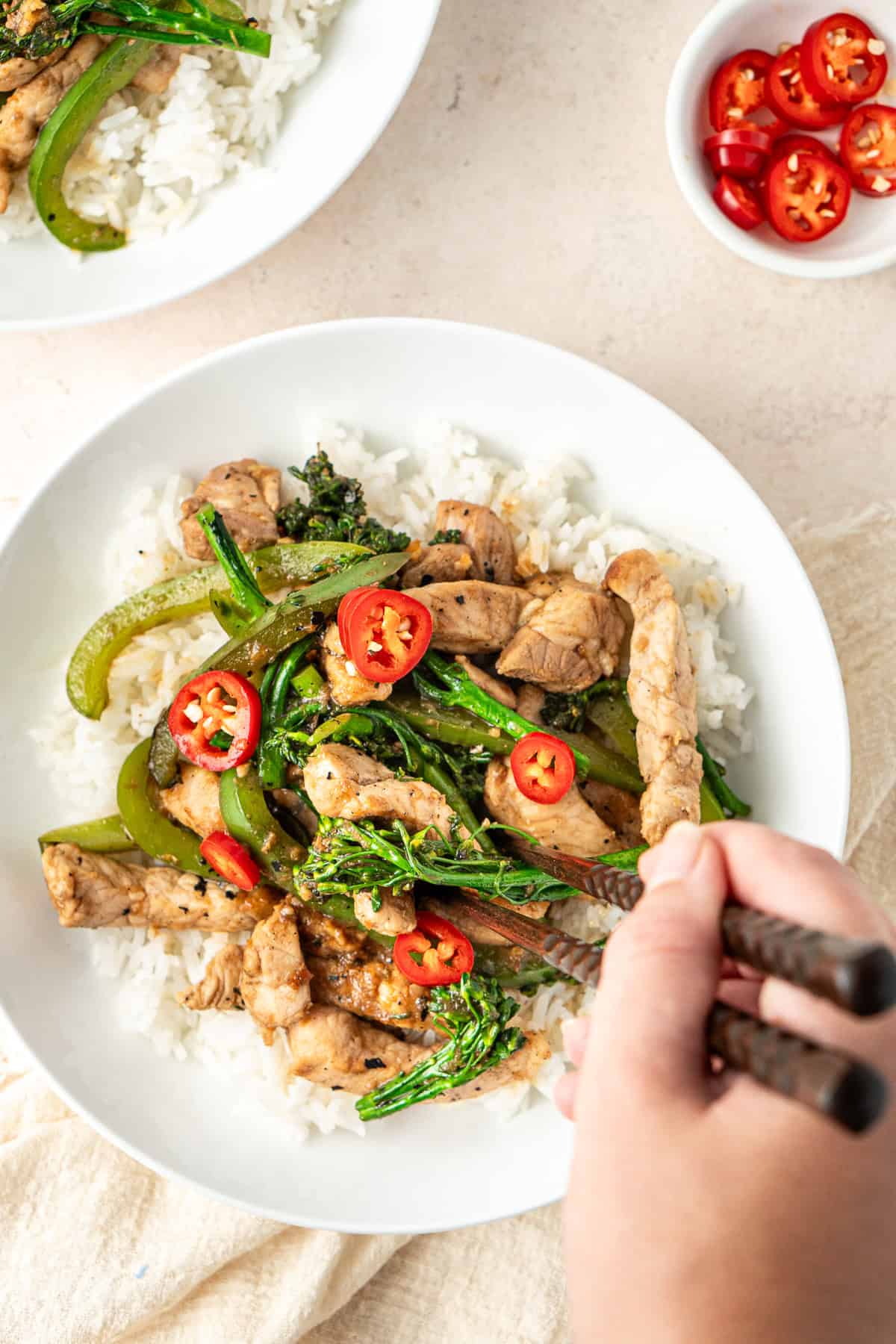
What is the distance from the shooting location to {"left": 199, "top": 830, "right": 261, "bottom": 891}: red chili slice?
11.7 feet

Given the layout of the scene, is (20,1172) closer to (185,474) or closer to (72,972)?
(72,972)

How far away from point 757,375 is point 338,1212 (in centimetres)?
329

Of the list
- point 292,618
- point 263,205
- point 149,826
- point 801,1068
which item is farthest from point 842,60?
point 801,1068

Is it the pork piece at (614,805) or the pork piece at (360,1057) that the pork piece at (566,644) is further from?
the pork piece at (360,1057)

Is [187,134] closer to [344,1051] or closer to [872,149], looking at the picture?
[872,149]

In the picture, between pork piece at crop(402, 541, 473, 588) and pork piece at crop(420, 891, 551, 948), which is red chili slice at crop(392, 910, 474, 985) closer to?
pork piece at crop(420, 891, 551, 948)

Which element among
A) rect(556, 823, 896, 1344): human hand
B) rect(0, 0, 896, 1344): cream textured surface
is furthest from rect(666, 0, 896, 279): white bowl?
rect(556, 823, 896, 1344): human hand

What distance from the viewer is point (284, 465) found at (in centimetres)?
401

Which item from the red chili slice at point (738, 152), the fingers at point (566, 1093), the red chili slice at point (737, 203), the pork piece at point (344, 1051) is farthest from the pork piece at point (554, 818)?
the red chili slice at point (738, 152)

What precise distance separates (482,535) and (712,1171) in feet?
7.83

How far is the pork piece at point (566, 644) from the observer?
343 centimetres

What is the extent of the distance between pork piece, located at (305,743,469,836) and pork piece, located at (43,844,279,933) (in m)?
0.69

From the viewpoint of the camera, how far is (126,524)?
3.91 m

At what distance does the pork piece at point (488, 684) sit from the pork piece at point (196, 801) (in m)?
0.86
